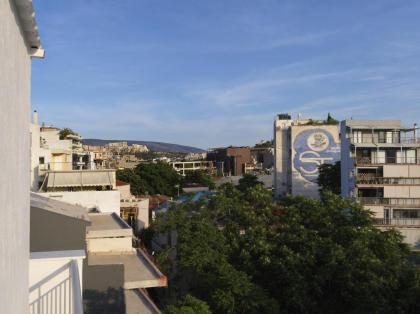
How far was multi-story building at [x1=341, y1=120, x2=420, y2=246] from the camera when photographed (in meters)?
31.1

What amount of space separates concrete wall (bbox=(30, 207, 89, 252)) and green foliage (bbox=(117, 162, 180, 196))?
4229 cm

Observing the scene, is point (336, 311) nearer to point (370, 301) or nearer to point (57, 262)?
point (370, 301)

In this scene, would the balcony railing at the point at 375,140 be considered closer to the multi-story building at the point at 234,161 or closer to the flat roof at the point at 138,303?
the flat roof at the point at 138,303

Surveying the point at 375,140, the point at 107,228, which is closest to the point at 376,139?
the point at 375,140

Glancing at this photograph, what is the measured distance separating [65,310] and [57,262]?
507mm

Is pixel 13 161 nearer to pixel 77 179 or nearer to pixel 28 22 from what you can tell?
pixel 28 22

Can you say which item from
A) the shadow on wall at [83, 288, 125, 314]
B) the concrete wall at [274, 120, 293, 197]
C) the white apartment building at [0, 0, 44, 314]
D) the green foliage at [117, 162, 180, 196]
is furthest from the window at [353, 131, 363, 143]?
the white apartment building at [0, 0, 44, 314]

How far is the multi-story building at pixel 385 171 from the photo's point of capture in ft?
102

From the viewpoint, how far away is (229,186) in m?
20.3

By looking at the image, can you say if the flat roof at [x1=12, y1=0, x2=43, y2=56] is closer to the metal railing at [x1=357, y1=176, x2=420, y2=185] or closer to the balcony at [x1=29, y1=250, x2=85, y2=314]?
the balcony at [x1=29, y1=250, x2=85, y2=314]

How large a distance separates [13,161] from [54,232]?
20.5ft

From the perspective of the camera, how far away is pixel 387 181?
104 feet

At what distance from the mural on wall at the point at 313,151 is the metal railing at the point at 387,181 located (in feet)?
58.5

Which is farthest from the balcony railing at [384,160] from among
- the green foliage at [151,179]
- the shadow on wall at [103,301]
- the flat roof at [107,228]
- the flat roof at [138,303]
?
the shadow on wall at [103,301]
